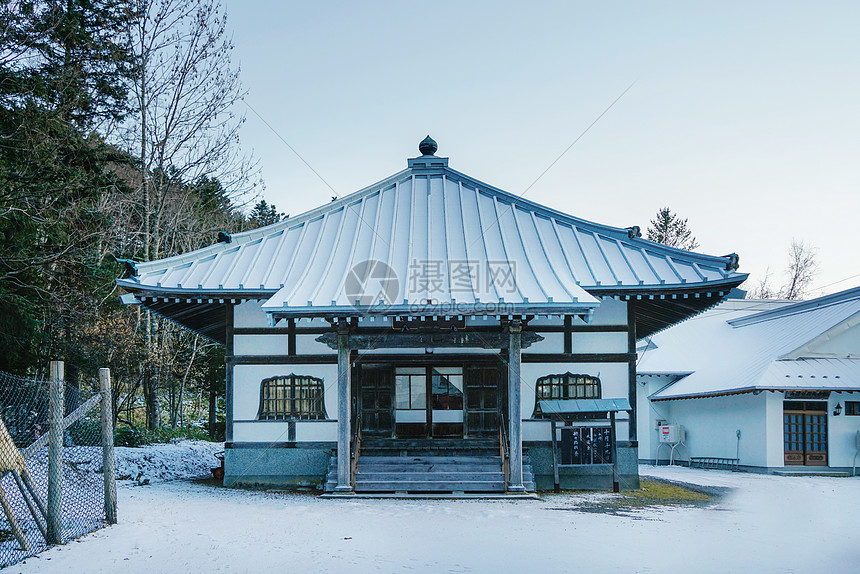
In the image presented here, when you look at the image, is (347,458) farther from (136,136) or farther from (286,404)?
(136,136)

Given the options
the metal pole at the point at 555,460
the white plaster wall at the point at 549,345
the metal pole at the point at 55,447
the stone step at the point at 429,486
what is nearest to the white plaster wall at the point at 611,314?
the white plaster wall at the point at 549,345

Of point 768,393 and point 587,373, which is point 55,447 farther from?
point 768,393

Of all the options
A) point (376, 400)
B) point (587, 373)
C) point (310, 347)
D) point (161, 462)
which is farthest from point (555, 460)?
point (161, 462)

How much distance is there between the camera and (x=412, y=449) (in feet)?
50.4

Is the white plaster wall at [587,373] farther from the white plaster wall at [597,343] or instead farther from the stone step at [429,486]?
the stone step at [429,486]

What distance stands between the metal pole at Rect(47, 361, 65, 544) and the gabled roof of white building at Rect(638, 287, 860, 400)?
19.0 m

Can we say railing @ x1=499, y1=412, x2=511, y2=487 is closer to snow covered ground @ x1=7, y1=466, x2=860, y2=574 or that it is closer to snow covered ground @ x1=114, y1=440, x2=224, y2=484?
snow covered ground @ x1=7, y1=466, x2=860, y2=574

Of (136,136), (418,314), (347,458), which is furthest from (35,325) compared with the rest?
(418,314)

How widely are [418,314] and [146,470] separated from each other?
346 inches

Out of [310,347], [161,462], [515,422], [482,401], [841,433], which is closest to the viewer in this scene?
[515,422]

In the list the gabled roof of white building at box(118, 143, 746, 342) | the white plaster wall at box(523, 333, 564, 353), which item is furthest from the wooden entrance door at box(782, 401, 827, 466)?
the white plaster wall at box(523, 333, 564, 353)

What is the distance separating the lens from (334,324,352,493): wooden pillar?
13.6 metres

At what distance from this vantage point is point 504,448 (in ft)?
47.3

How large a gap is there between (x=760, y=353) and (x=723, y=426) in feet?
9.43
